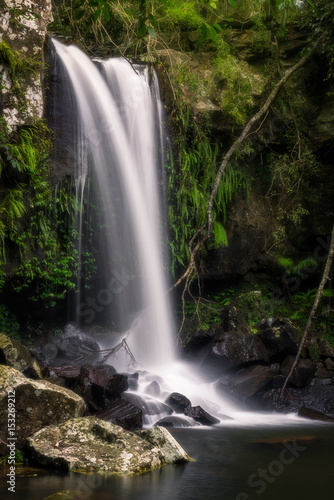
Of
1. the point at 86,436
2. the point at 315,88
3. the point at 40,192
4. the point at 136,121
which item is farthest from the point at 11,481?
the point at 315,88

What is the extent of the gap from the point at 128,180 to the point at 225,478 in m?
6.14

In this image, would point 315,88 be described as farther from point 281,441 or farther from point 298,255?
point 281,441

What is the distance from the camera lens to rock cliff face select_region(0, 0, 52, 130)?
748 centimetres

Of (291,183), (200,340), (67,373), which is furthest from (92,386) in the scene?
(291,183)

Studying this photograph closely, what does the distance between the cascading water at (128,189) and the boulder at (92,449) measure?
12.6 feet

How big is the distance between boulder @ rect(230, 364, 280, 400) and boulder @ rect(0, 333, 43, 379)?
10.2 ft

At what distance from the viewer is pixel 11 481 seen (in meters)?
3.61

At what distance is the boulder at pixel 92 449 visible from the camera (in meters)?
3.86

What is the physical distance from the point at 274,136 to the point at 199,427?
6.89 m

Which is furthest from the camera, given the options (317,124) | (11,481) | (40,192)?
(317,124)

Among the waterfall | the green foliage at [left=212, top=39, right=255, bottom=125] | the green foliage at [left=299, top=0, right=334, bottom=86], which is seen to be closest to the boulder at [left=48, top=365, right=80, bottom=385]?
the waterfall

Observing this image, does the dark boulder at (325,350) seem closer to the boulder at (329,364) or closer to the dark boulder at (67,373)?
the boulder at (329,364)

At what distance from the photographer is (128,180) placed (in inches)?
354

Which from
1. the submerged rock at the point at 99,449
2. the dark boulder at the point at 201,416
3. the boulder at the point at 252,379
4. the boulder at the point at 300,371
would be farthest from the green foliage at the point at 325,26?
the submerged rock at the point at 99,449
